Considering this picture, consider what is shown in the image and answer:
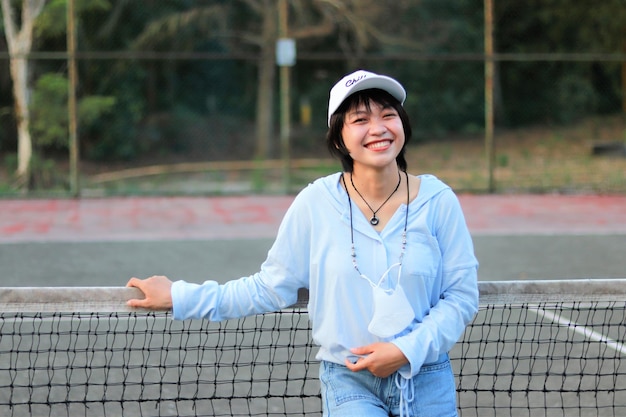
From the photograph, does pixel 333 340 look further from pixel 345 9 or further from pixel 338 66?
pixel 338 66

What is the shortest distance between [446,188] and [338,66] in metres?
23.9

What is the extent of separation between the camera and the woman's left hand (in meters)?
3.06

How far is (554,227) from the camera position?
44.5 feet

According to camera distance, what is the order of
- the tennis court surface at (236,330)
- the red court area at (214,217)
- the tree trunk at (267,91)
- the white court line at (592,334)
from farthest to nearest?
the tree trunk at (267,91) → the red court area at (214,217) → the white court line at (592,334) → the tennis court surface at (236,330)

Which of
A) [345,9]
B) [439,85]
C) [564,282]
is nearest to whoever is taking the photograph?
[564,282]

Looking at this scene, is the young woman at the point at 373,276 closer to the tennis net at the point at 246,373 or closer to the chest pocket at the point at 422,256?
the chest pocket at the point at 422,256

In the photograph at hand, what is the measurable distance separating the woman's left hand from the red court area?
31.9 feet

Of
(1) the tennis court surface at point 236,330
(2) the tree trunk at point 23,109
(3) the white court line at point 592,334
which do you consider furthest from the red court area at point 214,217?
(3) the white court line at point 592,334

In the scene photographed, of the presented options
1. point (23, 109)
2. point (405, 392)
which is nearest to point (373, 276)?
point (405, 392)

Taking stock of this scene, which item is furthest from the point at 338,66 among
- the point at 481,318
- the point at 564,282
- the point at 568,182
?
the point at 564,282

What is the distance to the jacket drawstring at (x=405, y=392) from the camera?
3098 millimetres

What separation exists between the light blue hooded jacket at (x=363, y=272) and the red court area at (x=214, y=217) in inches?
373

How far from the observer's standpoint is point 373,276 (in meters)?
3.14

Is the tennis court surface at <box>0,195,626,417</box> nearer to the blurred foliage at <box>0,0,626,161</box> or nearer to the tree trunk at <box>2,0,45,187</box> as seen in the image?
the tree trunk at <box>2,0,45,187</box>
